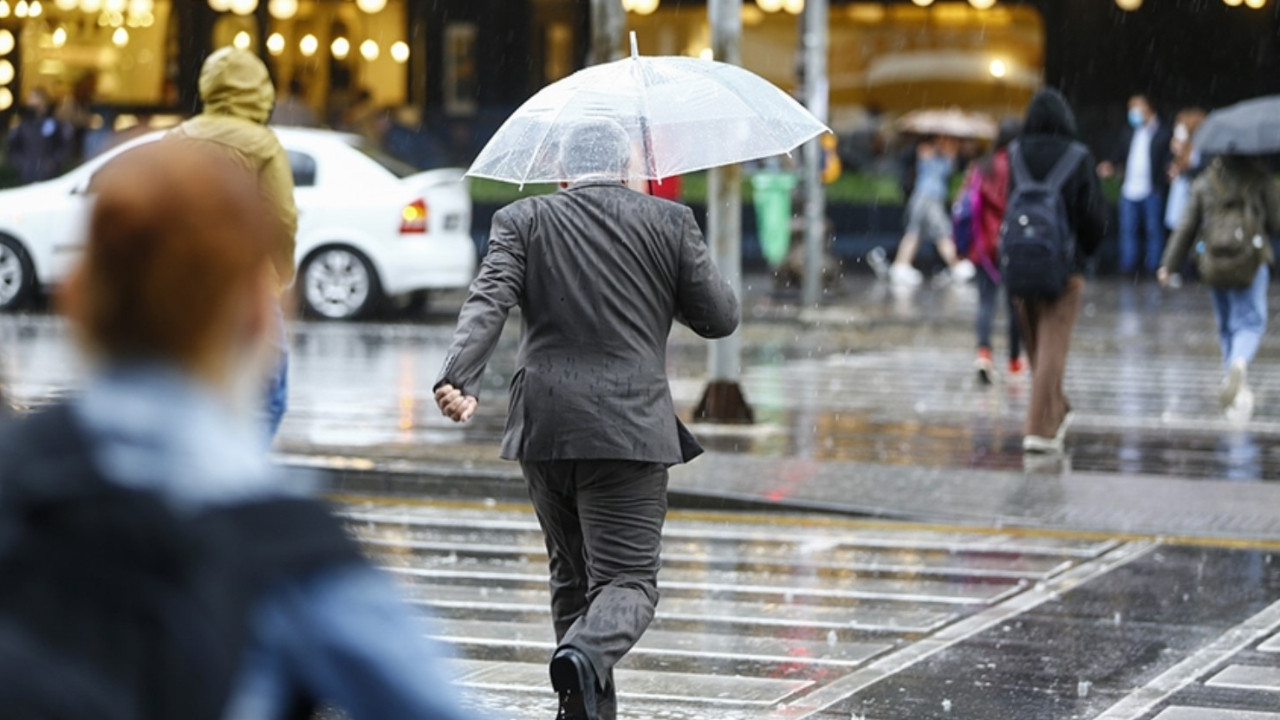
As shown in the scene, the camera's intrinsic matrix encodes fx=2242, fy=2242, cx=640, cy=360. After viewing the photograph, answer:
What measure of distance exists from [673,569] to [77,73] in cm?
2404

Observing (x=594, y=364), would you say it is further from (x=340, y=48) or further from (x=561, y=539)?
(x=340, y=48)

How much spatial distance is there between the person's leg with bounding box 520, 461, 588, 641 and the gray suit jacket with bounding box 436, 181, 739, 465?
0.11 m

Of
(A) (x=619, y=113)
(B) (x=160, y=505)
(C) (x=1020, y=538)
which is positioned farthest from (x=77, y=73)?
(B) (x=160, y=505)

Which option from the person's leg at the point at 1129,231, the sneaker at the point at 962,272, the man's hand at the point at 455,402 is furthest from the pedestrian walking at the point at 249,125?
the person's leg at the point at 1129,231

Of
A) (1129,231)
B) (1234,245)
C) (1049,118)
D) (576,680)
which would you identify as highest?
(1049,118)

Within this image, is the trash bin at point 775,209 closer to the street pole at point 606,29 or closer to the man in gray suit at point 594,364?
the street pole at point 606,29

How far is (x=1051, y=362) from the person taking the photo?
12250mm

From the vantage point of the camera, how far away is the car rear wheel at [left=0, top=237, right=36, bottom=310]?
21.4 meters

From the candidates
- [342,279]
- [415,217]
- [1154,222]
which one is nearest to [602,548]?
[415,217]

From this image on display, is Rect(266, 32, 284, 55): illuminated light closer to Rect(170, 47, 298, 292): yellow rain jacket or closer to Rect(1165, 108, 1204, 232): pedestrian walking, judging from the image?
Rect(1165, 108, 1204, 232): pedestrian walking

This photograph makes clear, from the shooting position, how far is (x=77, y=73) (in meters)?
31.2

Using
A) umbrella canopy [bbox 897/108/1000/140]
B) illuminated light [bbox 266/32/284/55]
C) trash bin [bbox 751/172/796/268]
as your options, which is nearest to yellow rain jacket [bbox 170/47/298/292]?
trash bin [bbox 751/172/796/268]

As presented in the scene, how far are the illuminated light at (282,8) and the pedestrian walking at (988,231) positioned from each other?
17.1 metres

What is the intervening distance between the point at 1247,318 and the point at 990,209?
98.9 inches
